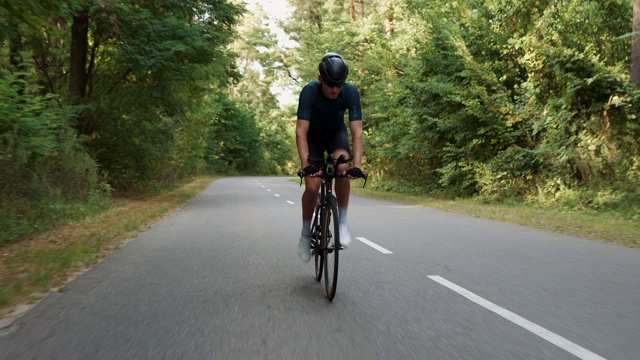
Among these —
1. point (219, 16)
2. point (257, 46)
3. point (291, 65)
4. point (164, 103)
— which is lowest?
point (164, 103)

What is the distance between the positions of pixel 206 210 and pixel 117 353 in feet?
37.2

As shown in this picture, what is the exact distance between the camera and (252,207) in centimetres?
1522

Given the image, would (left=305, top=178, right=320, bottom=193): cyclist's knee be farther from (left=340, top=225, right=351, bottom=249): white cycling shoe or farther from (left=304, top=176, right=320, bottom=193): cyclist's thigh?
(left=340, top=225, right=351, bottom=249): white cycling shoe

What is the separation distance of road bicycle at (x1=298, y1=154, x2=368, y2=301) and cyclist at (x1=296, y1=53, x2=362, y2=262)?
0.23 ft

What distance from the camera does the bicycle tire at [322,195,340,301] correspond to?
15.5 feet

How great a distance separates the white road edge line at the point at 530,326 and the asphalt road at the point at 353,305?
1 centimetres

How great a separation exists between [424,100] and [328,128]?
1398 cm

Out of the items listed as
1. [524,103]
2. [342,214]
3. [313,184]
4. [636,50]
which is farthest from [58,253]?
[636,50]

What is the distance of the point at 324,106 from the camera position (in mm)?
5004

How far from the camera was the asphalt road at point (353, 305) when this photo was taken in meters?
3.50

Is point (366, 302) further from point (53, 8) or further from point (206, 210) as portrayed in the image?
point (206, 210)

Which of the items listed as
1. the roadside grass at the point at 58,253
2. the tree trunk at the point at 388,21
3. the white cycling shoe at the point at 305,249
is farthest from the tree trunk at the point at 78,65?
the tree trunk at the point at 388,21

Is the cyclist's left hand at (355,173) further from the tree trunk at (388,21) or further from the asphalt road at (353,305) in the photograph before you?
the tree trunk at (388,21)

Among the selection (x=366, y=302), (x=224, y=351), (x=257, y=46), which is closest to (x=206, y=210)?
(x=366, y=302)
